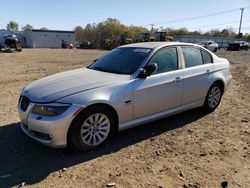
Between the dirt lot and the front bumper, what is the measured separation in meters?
0.32

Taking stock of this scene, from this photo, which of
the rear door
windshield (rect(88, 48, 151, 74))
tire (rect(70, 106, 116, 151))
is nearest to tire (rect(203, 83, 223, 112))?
the rear door

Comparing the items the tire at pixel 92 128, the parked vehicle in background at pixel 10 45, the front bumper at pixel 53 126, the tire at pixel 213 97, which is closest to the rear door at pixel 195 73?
the tire at pixel 213 97

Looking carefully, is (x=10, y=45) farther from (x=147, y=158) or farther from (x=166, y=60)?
(x=147, y=158)

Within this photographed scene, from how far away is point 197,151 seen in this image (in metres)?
4.56

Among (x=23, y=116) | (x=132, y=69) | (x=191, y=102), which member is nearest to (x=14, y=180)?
(x=23, y=116)

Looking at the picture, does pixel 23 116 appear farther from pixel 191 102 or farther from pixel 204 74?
pixel 204 74

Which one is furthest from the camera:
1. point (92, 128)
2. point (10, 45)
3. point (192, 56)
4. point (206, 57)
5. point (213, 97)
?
point (10, 45)

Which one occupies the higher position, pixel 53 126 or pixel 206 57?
pixel 206 57

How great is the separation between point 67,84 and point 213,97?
3.52m

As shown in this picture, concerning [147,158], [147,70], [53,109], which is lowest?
[147,158]

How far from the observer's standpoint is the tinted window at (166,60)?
17.2ft

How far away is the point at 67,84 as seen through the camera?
4574mm

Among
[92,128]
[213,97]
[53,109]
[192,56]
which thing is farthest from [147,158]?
[213,97]

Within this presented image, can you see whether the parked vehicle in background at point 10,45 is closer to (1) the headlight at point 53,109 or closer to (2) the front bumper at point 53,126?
(2) the front bumper at point 53,126
